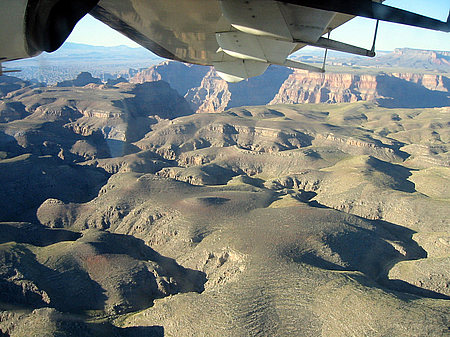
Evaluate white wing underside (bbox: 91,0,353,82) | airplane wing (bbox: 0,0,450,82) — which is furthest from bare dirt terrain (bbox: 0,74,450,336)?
airplane wing (bbox: 0,0,450,82)

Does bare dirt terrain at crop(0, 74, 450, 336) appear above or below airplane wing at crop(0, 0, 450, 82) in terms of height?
below

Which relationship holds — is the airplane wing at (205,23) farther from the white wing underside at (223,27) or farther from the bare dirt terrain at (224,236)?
the bare dirt terrain at (224,236)

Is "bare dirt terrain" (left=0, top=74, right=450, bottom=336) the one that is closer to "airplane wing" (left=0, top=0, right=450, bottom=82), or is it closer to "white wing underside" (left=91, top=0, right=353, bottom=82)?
"white wing underside" (left=91, top=0, right=353, bottom=82)

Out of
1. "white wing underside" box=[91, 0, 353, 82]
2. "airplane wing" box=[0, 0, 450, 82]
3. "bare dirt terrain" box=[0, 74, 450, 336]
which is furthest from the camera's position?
"bare dirt terrain" box=[0, 74, 450, 336]

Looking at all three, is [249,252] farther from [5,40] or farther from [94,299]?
[5,40]

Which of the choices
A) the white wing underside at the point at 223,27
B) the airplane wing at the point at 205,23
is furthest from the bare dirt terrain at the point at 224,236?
the airplane wing at the point at 205,23

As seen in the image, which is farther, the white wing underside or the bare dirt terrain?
the bare dirt terrain

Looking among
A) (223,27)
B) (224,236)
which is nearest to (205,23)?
(223,27)
